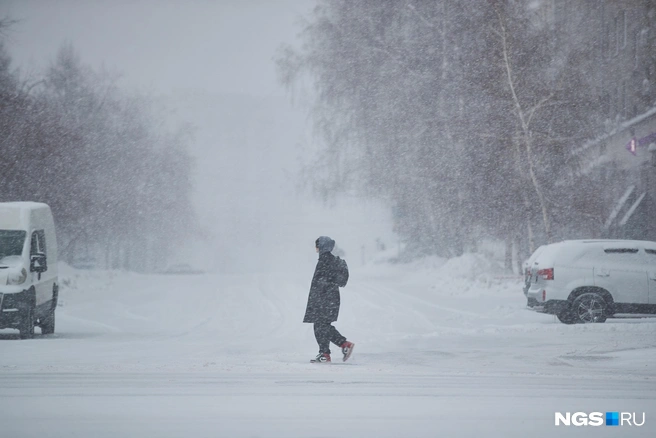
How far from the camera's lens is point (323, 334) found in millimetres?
12023

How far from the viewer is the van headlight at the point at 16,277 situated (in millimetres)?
15344

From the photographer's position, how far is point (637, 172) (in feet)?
129

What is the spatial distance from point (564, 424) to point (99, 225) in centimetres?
4865

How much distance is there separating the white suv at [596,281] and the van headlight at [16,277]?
987 cm

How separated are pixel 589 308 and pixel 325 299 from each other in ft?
26.0

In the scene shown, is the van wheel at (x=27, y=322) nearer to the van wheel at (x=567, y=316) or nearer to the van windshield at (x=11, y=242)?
the van windshield at (x=11, y=242)

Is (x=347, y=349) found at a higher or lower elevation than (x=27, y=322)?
lower

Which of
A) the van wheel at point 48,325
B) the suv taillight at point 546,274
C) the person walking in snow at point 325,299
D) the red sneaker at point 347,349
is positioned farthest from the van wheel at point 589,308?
the van wheel at point 48,325

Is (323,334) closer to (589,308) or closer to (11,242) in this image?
(11,242)

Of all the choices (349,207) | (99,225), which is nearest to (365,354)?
(349,207)

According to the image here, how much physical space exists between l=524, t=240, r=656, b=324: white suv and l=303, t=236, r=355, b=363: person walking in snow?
6.89m

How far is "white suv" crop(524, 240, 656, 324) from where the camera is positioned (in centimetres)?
1752

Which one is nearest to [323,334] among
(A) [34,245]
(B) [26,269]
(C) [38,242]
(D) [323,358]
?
(D) [323,358]

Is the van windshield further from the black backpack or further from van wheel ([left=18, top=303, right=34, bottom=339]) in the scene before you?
the black backpack
